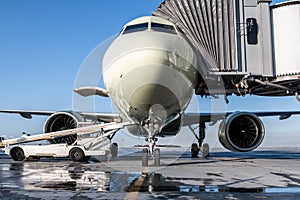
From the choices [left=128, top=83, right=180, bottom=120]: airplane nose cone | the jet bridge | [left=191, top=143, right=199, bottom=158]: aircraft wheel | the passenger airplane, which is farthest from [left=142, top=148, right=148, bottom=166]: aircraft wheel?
[left=191, top=143, right=199, bottom=158]: aircraft wheel

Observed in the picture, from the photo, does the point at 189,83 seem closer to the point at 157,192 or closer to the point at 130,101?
the point at 130,101

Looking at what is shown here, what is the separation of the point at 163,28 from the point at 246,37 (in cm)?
369

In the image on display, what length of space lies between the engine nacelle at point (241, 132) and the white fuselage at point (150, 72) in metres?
5.15

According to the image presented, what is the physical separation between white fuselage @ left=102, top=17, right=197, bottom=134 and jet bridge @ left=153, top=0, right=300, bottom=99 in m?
2.36

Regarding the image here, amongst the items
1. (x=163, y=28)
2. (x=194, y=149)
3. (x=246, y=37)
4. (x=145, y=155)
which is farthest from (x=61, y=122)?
(x=246, y=37)

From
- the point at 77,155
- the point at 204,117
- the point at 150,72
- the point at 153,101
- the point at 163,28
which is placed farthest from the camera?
the point at 204,117

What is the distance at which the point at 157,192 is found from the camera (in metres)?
5.77

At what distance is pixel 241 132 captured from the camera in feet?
45.8

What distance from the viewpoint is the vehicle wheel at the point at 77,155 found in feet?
44.2

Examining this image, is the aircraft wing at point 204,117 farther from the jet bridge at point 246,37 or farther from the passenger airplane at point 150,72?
the passenger airplane at point 150,72

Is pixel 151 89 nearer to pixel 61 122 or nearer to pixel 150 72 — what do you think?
pixel 150 72

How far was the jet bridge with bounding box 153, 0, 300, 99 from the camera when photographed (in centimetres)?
1099

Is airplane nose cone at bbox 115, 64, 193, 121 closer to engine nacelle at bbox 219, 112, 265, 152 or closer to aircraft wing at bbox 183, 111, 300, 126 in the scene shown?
aircraft wing at bbox 183, 111, 300, 126

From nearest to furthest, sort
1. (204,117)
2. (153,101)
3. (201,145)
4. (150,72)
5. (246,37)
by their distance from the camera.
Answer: (150,72), (153,101), (246,37), (204,117), (201,145)
